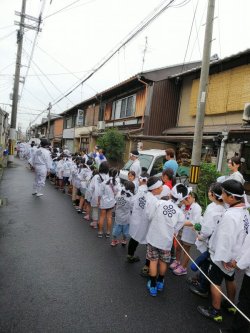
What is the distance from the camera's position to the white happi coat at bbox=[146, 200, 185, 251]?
13.0 feet

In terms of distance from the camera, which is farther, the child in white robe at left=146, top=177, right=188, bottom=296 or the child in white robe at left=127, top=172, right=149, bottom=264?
the child in white robe at left=127, top=172, right=149, bottom=264

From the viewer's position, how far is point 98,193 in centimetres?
635

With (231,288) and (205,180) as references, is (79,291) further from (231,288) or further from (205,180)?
(205,180)

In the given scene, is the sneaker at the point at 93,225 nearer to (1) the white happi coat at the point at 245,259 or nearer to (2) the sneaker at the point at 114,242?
(2) the sneaker at the point at 114,242

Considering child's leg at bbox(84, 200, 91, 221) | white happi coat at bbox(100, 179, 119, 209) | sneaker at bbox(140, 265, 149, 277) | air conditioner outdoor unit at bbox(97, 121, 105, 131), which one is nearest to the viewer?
sneaker at bbox(140, 265, 149, 277)

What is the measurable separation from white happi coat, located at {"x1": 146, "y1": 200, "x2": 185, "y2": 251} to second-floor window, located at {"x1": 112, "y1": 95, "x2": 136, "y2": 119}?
14104mm

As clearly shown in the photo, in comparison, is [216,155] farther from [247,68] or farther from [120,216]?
[120,216]

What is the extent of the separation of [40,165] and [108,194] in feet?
16.4

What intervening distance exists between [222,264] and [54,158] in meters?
11.4

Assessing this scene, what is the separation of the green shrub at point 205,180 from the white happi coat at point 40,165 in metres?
5.52

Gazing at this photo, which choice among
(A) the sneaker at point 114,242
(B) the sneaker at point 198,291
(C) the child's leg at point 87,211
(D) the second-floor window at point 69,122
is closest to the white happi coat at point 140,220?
(A) the sneaker at point 114,242

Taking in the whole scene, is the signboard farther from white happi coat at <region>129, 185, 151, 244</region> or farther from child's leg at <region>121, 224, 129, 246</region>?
white happi coat at <region>129, 185, 151, 244</region>

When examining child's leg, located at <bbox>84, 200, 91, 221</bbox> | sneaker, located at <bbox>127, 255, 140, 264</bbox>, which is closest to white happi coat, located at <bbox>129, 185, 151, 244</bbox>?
sneaker, located at <bbox>127, 255, 140, 264</bbox>

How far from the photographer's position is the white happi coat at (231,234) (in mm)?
3152
